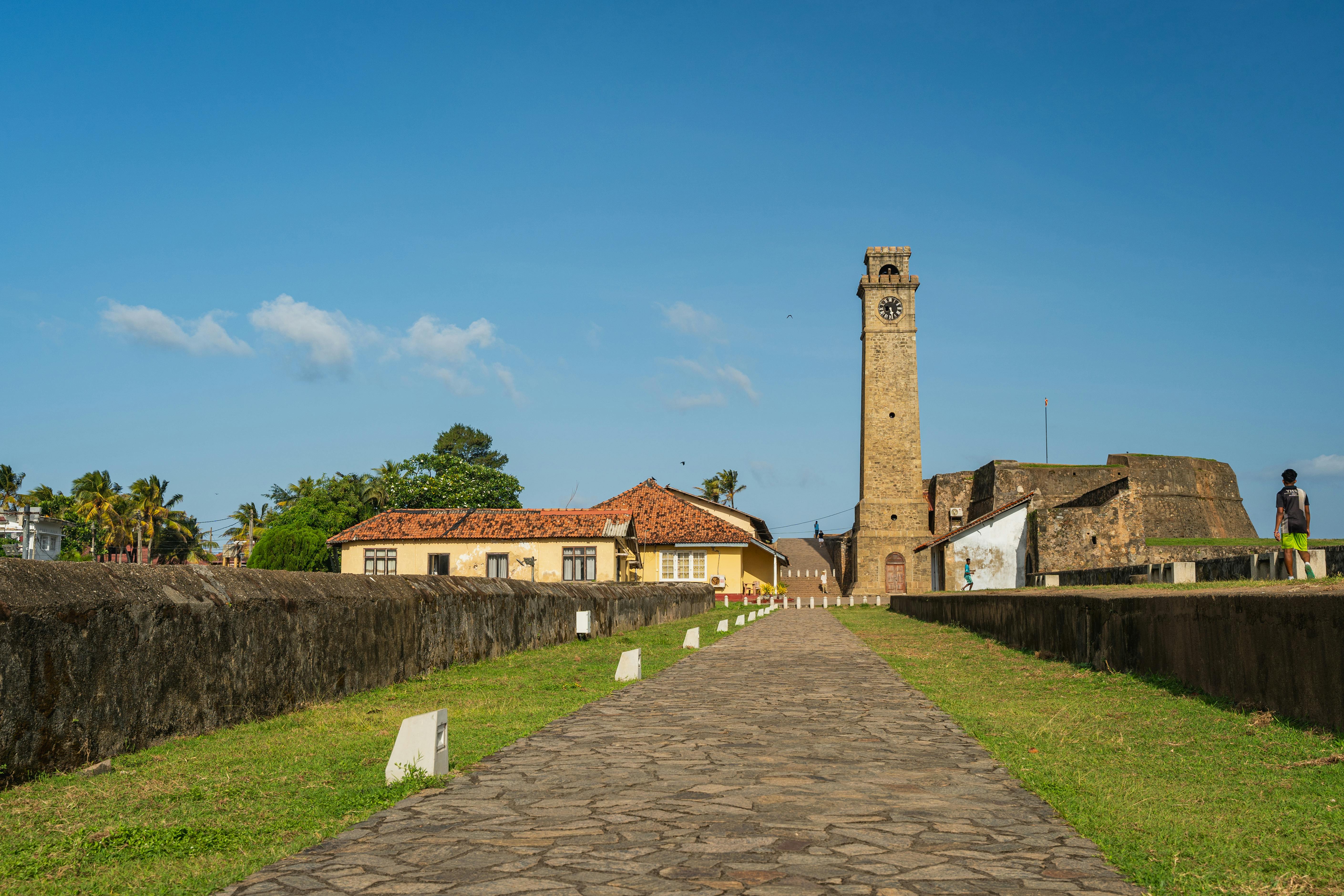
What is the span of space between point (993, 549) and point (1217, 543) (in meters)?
8.24

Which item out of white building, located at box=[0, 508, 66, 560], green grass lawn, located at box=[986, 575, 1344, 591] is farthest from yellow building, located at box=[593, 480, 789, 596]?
white building, located at box=[0, 508, 66, 560]

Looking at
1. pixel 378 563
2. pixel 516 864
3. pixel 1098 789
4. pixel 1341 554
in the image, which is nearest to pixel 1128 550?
pixel 1341 554

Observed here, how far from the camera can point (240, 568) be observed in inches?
305

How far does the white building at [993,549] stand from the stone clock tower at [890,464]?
616 inches

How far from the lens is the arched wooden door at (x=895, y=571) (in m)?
60.4

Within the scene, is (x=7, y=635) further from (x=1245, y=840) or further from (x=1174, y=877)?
(x=1245, y=840)

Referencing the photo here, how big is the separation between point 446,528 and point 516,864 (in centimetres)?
4092

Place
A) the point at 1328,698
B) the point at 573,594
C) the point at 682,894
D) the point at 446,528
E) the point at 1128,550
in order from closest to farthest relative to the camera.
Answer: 1. the point at 682,894
2. the point at 1328,698
3. the point at 573,594
4. the point at 1128,550
5. the point at 446,528

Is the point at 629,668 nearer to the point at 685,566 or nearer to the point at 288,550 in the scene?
the point at 685,566

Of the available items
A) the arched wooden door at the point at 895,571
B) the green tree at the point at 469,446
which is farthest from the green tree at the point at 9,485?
the arched wooden door at the point at 895,571

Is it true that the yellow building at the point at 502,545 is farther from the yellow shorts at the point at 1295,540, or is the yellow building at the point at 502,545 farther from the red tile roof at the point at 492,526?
the yellow shorts at the point at 1295,540

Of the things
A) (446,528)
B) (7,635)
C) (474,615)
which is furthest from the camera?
(446,528)

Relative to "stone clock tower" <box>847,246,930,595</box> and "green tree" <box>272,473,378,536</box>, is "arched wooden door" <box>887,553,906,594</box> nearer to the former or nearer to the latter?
"stone clock tower" <box>847,246,930,595</box>

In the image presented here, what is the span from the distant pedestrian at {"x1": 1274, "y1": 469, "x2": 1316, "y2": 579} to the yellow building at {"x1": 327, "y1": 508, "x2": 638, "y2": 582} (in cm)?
2941
